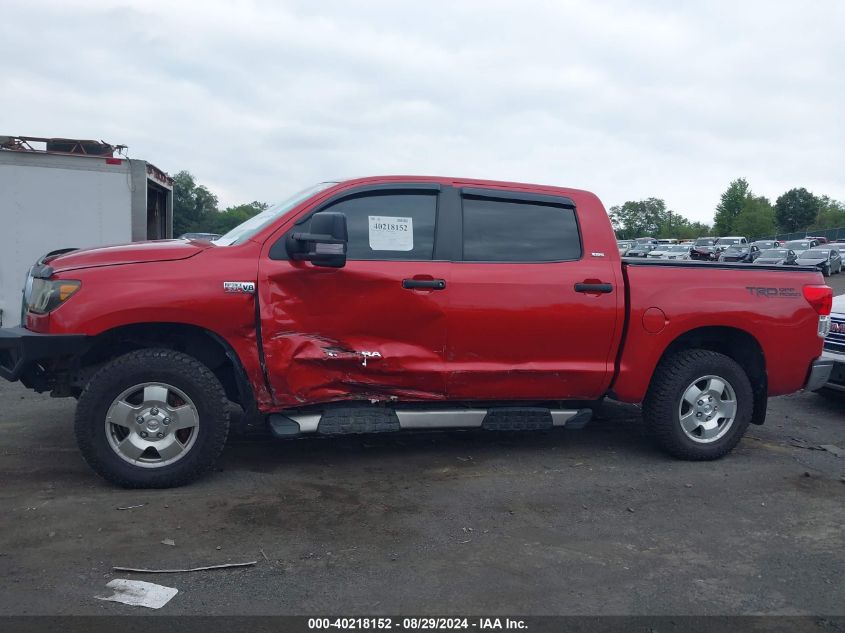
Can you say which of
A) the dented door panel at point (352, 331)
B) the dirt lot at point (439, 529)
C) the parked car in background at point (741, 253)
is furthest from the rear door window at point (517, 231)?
the parked car in background at point (741, 253)

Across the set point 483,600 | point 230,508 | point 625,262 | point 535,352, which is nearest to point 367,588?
point 483,600

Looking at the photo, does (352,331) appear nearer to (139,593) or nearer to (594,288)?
(594,288)

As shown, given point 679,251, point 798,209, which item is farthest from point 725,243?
point 798,209

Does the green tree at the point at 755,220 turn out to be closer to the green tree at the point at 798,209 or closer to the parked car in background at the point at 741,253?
the green tree at the point at 798,209

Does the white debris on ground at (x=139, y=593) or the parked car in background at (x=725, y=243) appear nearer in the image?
the white debris on ground at (x=139, y=593)

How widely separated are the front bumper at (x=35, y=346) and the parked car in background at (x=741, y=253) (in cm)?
3818

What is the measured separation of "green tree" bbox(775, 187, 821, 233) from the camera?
316ft

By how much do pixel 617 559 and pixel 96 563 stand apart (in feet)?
8.39

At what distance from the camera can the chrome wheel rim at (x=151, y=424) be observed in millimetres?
4371

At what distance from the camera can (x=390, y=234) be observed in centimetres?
486

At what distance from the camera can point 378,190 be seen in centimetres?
491

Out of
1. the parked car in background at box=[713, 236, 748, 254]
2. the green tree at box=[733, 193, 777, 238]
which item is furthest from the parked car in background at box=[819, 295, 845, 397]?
the green tree at box=[733, 193, 777, 238]

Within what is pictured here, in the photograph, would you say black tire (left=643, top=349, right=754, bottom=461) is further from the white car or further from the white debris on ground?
the white debris on ground

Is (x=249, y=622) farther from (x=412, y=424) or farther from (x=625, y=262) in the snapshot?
(x=625, y=262)
